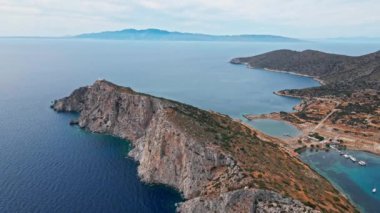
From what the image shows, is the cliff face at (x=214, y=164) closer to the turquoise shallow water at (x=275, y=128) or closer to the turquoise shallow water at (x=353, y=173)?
the turquoise shallow water at (x=353, y=173)

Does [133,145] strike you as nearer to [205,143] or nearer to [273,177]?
[205,143]

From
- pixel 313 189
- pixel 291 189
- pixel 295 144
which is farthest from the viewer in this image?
pixel 295 144

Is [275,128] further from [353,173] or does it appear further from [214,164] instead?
[214,164]

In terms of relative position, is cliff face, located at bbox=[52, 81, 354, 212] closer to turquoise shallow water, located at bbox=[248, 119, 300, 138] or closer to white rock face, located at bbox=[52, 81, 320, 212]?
white rock face, located at bbox=[52, 81, 320, 212]

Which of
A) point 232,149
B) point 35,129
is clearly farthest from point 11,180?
point 232,149

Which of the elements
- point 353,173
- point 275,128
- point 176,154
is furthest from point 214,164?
point 275,128

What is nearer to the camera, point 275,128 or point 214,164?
point 214,164
